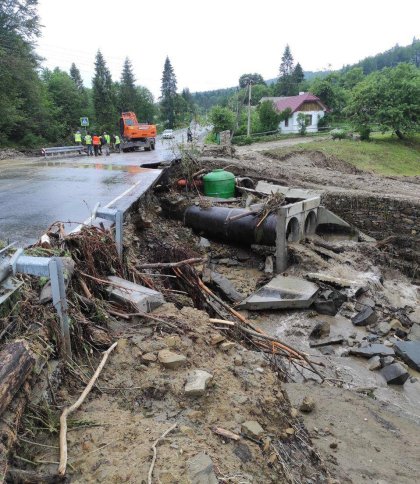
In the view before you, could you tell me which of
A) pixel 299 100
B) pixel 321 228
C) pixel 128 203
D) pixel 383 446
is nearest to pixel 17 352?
pixel 383 446

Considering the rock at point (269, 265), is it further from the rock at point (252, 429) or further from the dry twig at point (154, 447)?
the dry twig at point (154, 447)

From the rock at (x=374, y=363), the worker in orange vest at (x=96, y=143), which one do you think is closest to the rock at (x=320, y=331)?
the rock at (x=374, y=363)

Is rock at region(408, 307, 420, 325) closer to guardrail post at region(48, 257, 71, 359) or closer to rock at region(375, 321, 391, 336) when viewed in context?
rock at region(375, 321, 391, 336)

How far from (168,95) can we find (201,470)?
312 ft

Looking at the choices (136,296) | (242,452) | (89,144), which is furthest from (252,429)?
(89,144)

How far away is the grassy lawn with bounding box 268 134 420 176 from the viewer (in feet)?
92.4

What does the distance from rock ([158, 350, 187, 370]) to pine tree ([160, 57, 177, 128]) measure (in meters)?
76.9

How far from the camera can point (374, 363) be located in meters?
6.91

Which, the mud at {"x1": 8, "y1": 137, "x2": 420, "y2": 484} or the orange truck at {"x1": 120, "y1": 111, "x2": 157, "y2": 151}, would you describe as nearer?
the mud at {"x1": 8, "y1": 137, "x2": 420, "y2": 484}

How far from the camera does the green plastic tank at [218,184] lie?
13.1 m

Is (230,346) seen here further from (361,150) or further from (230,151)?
(361,150)

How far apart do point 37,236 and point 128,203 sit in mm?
2804

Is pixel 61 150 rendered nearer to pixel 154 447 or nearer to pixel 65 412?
pixel 65 412

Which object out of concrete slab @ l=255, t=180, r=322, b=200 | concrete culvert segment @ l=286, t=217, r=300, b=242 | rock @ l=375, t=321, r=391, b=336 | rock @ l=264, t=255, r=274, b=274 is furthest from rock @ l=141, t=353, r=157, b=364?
concrete slab @ l=255, t=180, r=322, b=200
